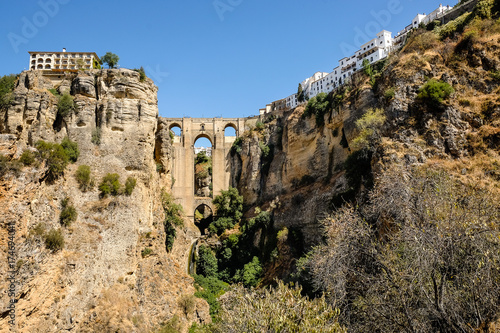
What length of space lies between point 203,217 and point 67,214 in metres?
26.1

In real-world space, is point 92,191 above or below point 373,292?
above

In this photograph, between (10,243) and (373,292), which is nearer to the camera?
(373,292)

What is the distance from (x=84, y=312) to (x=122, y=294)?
254cm

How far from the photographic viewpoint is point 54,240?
20.3 meters

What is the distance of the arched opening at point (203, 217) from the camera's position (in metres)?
46.8

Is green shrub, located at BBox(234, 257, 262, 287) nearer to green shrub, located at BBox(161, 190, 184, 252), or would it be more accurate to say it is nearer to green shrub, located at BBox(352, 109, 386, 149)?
green shrub, located at BBox(161, 190, 184, 252)

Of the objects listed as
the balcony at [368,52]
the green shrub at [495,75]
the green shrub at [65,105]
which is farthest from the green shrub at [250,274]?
the balcony at [368,52]

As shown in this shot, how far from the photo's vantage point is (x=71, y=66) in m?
63.5

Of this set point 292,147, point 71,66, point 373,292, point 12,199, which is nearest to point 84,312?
point 12,199

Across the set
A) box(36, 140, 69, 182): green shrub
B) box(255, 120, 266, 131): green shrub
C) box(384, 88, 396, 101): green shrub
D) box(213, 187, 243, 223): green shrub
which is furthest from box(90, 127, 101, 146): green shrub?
box(255, 120, 266, 131): green shrub

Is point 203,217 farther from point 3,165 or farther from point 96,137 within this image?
point 3,165

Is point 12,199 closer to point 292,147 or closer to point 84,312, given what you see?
point 84,312

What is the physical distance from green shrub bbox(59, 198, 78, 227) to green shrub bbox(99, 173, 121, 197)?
220 centimetres

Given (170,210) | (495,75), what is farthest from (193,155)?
(495,75)
